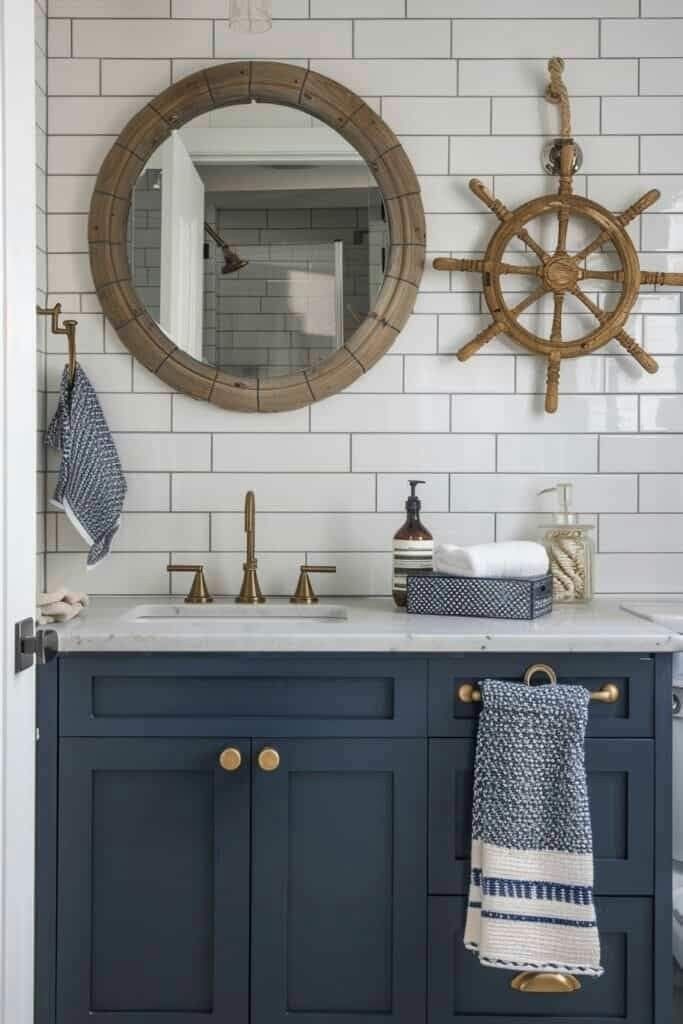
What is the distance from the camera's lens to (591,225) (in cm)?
242

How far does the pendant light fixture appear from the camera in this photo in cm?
191

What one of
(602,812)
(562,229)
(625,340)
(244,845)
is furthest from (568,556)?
(244,845)

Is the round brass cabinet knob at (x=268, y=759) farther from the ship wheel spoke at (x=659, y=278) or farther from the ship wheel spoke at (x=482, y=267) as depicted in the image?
the ship wheel spoke at (x=659, y=278)

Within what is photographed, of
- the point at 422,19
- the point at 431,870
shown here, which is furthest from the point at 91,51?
the point at 431,870

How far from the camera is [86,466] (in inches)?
89.6

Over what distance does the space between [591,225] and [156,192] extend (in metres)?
1.04

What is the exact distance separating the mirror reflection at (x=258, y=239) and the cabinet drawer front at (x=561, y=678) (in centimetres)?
90

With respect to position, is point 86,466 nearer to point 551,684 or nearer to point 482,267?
point 482,267

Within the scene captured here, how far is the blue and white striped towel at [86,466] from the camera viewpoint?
2254 mm

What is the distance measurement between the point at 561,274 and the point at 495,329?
0.20 metres

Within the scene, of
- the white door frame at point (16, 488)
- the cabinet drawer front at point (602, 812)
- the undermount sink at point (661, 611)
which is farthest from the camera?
the undermount sink at point (661, 611)

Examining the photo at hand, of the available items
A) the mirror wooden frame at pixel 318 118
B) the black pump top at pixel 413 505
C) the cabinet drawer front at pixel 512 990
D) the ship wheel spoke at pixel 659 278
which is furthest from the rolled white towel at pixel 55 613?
the ship wheel spoke at pixel 659 278

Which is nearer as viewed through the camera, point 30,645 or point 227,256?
point 30,645

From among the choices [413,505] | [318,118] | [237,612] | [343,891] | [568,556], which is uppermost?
[318,118]
